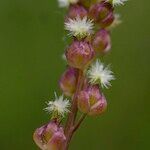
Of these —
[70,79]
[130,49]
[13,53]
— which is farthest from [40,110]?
[70,79]

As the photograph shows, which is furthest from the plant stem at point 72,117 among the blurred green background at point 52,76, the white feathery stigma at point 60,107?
the blurred green background at point 52,76

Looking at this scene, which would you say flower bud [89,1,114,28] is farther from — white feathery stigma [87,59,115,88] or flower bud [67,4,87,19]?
white feathery stigma [87,59,115,88]

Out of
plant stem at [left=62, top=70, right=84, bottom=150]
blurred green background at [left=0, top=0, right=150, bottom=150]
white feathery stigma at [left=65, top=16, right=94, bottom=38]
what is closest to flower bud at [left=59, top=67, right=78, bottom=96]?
plant stem at [left=62, top=70, right=84, bottom=150]

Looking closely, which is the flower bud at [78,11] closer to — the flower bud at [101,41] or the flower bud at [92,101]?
the flower bud at [101,41]

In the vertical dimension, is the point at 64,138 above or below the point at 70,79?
below

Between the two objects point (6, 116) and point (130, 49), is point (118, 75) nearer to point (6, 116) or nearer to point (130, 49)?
point (130, 49)

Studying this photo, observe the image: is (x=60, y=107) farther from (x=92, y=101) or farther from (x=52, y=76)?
(x=52, y=76)
